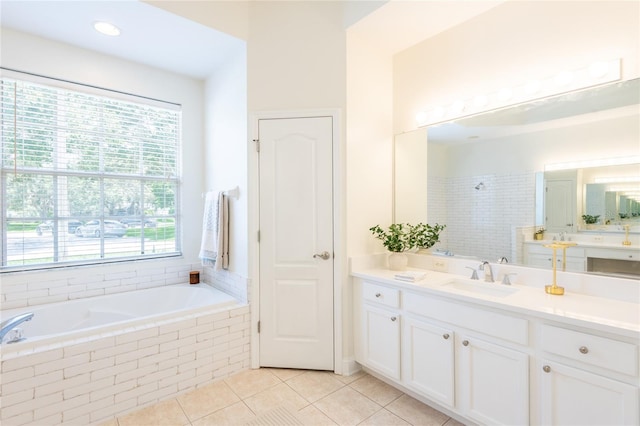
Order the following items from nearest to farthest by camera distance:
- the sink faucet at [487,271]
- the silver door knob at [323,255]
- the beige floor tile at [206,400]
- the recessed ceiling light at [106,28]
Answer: the beige floor tile at [206,400]
the sink faucet at [487,271]
the recessed ceiling light at [106,28]
the silver door knob at [323,255]

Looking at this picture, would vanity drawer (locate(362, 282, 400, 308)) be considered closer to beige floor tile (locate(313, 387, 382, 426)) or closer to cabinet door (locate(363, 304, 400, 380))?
cabinet door (locate(363, 304, 400, 380))

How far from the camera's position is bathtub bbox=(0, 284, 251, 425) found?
172 centimetres

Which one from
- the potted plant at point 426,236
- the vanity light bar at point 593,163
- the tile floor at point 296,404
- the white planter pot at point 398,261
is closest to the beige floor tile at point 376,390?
the tile floor at point 296,404

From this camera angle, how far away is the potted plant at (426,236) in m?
2.50

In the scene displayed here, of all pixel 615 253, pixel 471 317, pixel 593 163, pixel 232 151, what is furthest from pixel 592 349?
pixel 232 151

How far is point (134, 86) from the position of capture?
2979mm

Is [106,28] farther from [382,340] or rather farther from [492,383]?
[492,383]

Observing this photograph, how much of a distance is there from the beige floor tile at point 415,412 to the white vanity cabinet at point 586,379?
0.63 metres

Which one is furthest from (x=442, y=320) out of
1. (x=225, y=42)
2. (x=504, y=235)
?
(x=225, y=42)

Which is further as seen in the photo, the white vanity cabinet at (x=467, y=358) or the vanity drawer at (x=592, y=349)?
the white vanity cabinet at (x=467, y=358)

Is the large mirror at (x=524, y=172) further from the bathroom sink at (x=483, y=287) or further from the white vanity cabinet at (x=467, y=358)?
the white vanity cabinet at (x=467, y=358)

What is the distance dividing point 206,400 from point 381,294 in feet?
4.79

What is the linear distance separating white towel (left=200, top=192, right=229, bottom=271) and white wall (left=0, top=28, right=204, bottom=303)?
504mm

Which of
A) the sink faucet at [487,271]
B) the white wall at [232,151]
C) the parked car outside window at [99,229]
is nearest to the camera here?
the sink faucet at [487,271]
